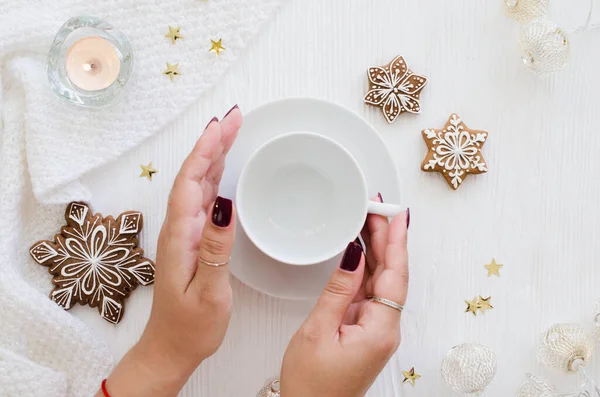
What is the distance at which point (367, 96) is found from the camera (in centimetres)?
83

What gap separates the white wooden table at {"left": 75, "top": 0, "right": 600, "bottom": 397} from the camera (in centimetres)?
84

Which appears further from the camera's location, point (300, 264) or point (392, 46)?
point (392, 46)

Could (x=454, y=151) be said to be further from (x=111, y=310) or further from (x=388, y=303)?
(x=111, y=310)

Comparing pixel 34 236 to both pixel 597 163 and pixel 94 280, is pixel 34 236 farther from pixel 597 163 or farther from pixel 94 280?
pixel 597 163

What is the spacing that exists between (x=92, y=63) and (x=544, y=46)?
606 mm

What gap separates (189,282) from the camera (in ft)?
2.33

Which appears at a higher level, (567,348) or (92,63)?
(92,63)

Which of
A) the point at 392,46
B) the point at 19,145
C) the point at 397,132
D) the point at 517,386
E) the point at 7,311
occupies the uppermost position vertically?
the point at 392,46

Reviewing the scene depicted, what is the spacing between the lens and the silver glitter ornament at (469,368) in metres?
0.79

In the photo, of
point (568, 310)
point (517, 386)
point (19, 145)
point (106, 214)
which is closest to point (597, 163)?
point (568, 310)

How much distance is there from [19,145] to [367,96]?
473 millimetres

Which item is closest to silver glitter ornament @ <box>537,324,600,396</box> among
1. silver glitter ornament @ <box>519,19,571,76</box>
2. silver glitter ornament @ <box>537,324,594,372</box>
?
silver glitter ornament @ <box>537,324,594,372</box>

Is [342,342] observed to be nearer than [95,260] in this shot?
Yes

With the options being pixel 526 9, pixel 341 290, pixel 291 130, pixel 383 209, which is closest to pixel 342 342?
pixel 341 290
